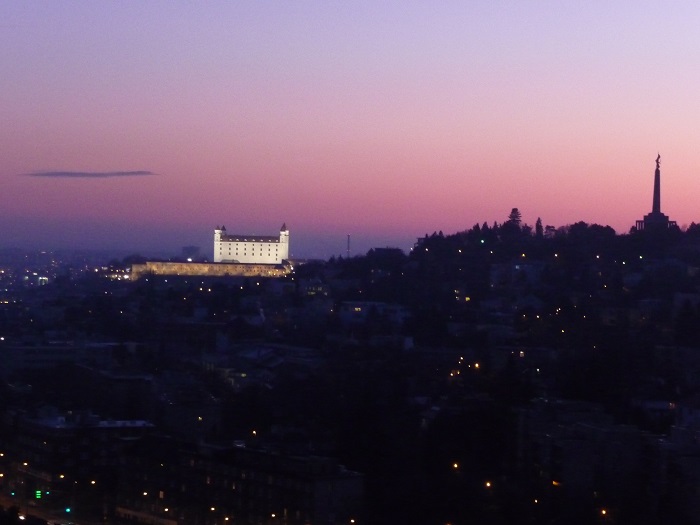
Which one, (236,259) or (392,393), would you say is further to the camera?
(236,259)

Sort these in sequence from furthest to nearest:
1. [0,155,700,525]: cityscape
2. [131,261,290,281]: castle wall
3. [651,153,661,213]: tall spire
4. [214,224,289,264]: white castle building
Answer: [214,224,289,264]: white castle building → [131,261,290,281]: castle wall → [651,153,661,213]: tall spire → [0,155,700,525]: cityscape

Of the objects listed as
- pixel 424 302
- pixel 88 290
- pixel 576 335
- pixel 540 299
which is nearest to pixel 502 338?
pixel 576 335

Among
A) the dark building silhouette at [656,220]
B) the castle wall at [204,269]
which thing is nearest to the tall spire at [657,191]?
the dark building silhouette at [656,220]

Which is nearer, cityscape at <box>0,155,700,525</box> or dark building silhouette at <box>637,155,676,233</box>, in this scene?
cityscape at <box>0,155,700,525</box>

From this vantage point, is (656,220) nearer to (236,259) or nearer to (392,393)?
(392,393)

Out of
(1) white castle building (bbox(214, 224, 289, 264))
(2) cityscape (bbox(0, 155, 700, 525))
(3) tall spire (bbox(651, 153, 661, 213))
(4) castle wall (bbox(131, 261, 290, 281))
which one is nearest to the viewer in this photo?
(2) cityscape (bbox(0, 155, 700, 525))

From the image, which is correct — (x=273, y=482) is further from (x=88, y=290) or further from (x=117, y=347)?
(x=88, y=290)

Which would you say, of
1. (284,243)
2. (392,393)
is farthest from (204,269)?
(392,393)

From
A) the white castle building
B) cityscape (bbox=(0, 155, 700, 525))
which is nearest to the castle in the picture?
the white castle building

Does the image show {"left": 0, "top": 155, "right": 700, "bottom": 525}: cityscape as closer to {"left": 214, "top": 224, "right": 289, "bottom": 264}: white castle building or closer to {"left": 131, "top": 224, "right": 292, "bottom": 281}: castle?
→ {"left": 131, "top": 224, "right": 292, "bottom": 281}: castle
